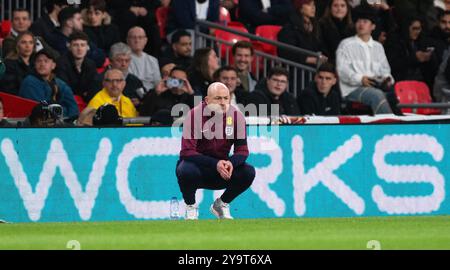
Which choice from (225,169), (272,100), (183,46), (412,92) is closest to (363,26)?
(412,92)

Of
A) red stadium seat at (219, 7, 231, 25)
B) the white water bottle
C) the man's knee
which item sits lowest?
the white water bottle

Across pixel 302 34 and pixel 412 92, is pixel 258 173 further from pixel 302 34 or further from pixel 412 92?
pixel 302 34

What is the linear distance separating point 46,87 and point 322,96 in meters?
3.78

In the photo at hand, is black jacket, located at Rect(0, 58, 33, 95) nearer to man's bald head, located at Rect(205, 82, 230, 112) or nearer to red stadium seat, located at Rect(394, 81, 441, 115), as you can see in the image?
man's bald head, located at Rect(205, 82, 230, 112)

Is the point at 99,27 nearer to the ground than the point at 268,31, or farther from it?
nearer to the ground

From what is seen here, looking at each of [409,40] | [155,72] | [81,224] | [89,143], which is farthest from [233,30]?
[81,224]

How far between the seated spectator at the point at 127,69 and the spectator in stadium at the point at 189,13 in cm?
153

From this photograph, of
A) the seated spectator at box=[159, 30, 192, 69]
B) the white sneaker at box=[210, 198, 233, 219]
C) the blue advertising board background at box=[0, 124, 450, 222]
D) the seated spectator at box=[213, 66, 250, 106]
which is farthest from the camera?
the seated spectator at box=[159, 30, 192, 69]

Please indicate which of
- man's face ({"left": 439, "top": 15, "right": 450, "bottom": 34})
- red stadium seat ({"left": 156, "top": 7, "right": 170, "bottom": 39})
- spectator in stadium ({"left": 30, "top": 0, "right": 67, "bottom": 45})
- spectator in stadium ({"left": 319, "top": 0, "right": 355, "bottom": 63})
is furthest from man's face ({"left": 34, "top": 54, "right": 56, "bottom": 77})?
man's face ({"left": 439, "top": 15, "right": 450, "bottom": 34})

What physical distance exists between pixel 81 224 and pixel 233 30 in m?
7.14

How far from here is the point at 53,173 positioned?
17.4 metres

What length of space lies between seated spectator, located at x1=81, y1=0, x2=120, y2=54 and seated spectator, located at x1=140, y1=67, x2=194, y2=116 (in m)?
2.07

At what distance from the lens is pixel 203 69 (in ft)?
65.6

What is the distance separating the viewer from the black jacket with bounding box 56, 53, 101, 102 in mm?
19688
